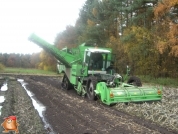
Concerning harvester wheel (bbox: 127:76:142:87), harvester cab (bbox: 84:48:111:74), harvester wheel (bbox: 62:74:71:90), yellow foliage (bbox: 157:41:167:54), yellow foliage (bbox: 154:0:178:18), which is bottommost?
harvester wheel (bbox: 62:74:71:90)

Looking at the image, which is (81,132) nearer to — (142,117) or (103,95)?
(142,117)

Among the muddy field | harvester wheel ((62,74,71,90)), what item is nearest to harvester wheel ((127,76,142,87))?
the muddy field

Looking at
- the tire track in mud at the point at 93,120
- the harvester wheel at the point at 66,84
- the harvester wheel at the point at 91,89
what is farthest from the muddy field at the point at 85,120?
the harvester wheel at the point at 66,84

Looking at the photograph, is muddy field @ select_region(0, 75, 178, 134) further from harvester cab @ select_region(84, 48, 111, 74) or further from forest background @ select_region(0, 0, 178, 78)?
forest background @ select_region(0, 0, 178, 78)

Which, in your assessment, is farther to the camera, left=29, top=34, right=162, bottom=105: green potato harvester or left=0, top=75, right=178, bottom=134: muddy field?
left=29, top=34, right=162, bottom=105: green potato harvester

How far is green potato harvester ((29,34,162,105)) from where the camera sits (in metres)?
9.95

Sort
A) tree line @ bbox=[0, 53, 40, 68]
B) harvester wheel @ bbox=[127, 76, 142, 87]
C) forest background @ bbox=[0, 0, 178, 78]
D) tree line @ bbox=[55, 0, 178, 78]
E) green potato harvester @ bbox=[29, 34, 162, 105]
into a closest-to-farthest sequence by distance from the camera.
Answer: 1. green potato harvester @ bbox=[29, 34, 162, 105]
2. harvester wheel @ bbox=[127, 76, 142, 87]
3. tree line @ bbox=[55, 0, 178, 78]
4. forest background @ bbox=[0, 0, 178, 78]
5. tree line @ bbox=[0, 53, 40, 68]

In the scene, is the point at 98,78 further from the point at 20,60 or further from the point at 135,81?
the point at 20,60

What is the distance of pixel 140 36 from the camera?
20031 millimetres

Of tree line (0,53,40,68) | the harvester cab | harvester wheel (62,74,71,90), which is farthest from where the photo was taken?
tree line (0,53,40,68)

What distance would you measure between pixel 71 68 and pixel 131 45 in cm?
900

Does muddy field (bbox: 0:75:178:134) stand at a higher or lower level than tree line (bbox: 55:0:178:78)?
lower

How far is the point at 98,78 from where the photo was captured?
12.0 m

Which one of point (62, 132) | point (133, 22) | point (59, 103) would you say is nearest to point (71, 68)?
point (59, 103)
